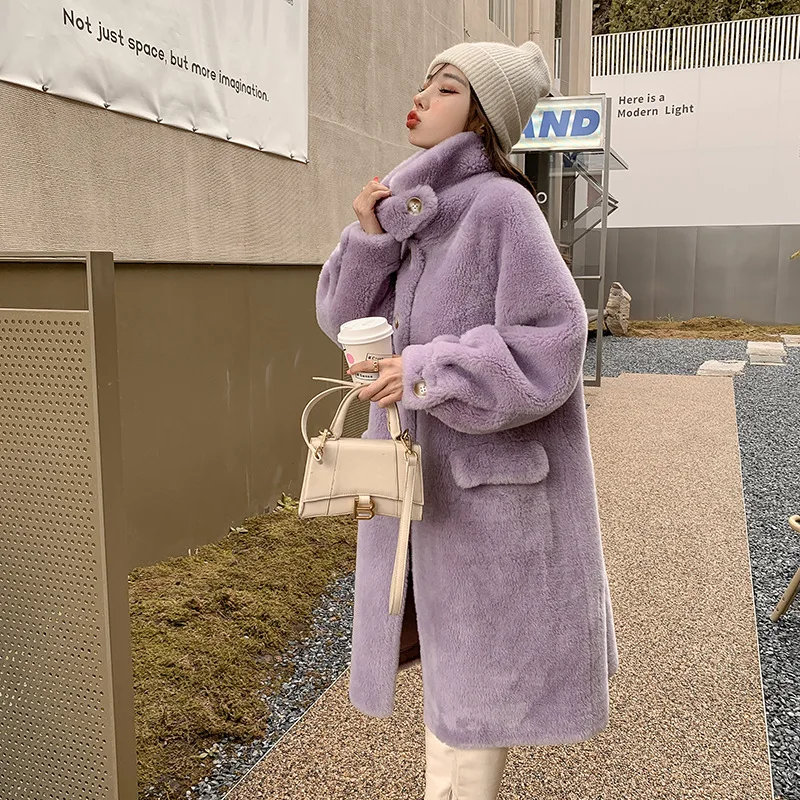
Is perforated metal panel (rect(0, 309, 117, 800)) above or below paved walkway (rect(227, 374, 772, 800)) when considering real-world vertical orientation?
above

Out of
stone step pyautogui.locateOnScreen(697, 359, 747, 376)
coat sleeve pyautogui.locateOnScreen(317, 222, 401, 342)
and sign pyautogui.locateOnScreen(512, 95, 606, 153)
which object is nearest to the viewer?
coat sleeve pyautogui.locateOnScreen(317, 222, 401, 342)

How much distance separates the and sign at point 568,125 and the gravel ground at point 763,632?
346 centimetres

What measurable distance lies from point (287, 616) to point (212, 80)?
2672mm

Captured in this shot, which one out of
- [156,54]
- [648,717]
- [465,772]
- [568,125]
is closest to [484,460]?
[465,772]

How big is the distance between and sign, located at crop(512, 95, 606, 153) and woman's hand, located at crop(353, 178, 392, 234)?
27.6ft

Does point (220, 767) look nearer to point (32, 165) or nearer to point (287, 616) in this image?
point (287, 616)

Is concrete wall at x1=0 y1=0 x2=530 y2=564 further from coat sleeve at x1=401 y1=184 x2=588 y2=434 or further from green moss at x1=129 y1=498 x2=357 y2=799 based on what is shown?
coat sleeve at x1=401 y1=184 x2=588 y2=434

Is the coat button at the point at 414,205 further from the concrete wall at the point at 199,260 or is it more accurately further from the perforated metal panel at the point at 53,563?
the concrete wall at the point at 199,260

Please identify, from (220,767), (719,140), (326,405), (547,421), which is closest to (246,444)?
(326,405)

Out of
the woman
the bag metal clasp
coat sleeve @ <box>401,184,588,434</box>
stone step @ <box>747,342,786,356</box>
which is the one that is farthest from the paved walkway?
stone step @ <box>747,342,786,356</box>

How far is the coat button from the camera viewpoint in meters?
1.64

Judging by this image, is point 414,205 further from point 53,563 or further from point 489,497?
point 53,563

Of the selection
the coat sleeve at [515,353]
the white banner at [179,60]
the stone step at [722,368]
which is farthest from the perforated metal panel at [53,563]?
the stone step at [722,368]

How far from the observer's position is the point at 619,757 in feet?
8.65
